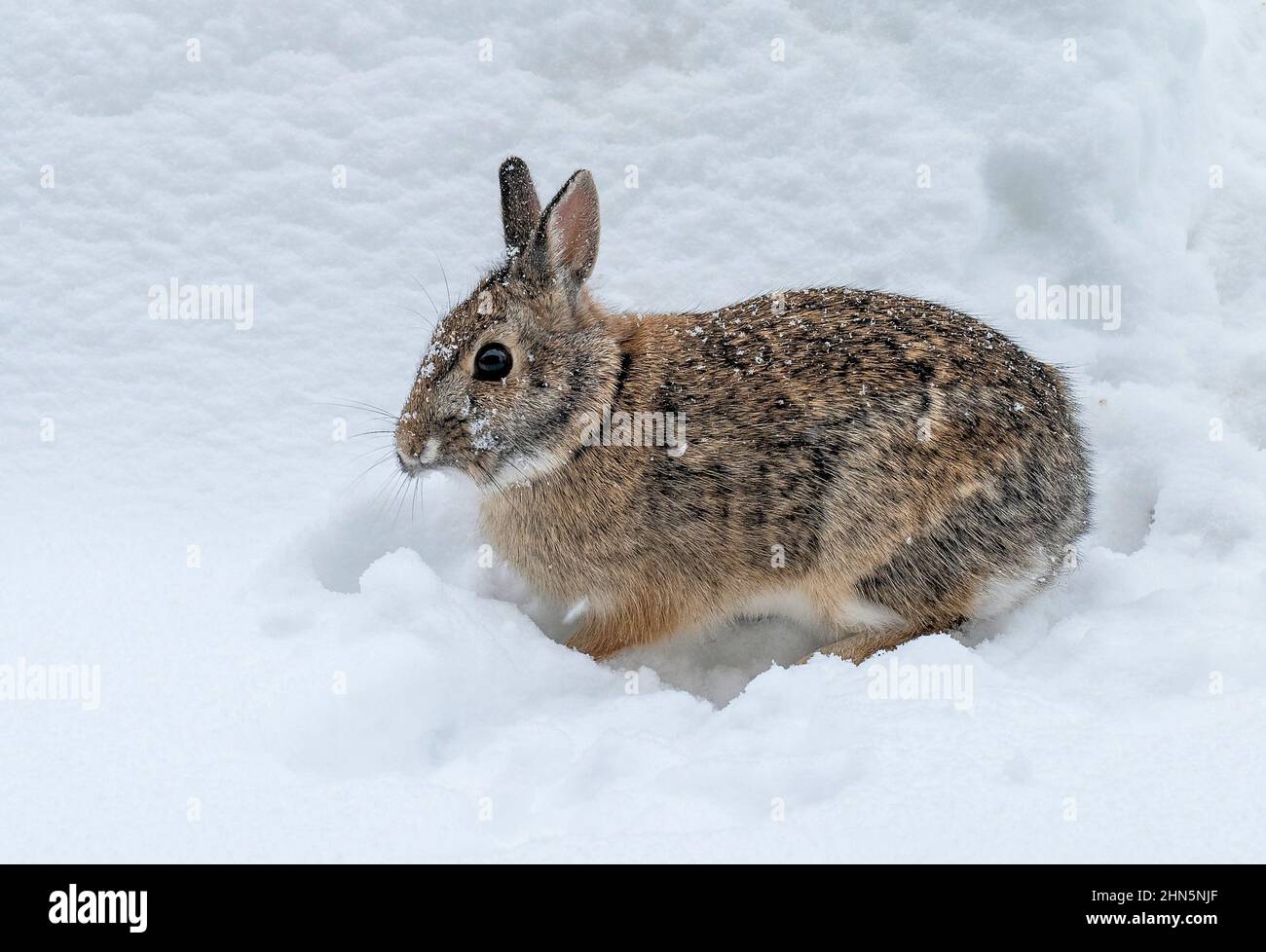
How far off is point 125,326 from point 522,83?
83.1 inches

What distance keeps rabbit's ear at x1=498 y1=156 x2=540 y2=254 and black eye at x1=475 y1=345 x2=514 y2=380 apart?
0.44 metres

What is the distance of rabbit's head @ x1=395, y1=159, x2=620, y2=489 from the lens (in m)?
4.21

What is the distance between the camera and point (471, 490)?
4738 mm

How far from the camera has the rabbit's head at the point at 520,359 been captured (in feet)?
13.8

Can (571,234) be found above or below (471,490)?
above

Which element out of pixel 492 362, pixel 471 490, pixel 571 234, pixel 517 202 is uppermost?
pixel 517 202

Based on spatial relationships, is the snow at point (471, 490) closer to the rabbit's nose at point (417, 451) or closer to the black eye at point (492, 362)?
the rabbit's nose at point (417, 451)

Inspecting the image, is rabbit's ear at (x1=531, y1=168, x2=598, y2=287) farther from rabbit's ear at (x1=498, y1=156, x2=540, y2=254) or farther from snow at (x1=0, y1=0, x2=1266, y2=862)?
snow at (x1=0, y1=0, x2=1266, y2=862)

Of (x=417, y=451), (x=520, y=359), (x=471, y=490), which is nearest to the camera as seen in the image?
(x=417, y=451)

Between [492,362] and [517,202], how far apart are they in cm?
67

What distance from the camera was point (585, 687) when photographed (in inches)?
165

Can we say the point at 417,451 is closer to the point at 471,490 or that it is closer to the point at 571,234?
the point at 471,490

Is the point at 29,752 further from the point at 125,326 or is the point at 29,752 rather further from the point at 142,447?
the point at 125,326

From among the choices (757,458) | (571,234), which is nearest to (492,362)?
(571,234)
